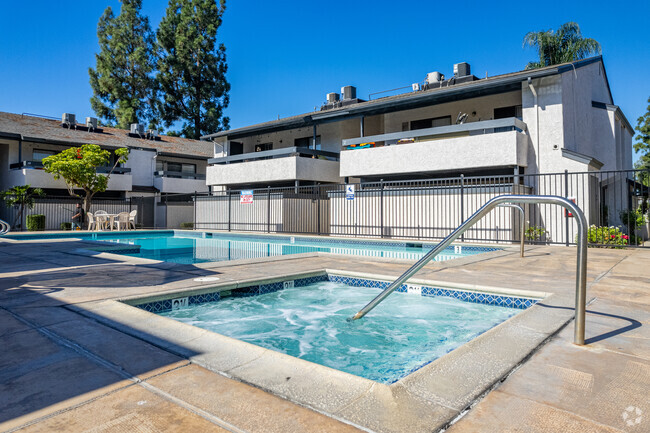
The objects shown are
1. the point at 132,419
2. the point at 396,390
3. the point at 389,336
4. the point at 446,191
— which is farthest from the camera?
the point at 446,191

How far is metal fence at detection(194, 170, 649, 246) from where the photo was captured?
42.9ft

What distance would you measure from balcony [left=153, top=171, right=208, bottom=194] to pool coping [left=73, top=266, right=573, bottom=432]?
26.2 m

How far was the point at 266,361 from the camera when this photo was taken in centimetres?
261

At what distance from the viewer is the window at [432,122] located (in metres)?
18.4

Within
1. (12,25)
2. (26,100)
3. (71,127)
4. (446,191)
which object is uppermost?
(12,25)

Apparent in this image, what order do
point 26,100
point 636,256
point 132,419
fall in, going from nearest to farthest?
1. point 132,419
2. point 636,256
3. point 26,100

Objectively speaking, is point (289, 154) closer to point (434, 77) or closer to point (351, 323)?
point (434, 77)

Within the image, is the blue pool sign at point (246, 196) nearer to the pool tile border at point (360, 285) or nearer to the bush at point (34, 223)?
the bush at point (34, 223)

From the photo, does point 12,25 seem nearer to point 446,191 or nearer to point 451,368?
point 446,191

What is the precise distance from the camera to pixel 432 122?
18844 millimetres

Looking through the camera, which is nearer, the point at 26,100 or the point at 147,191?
the point at 147,191

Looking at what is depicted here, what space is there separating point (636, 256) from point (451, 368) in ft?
28.2

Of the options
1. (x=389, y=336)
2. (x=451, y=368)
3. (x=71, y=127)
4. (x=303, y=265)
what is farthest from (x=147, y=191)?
(x=451, y=368)

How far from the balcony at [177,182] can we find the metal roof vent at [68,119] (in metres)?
6.73
